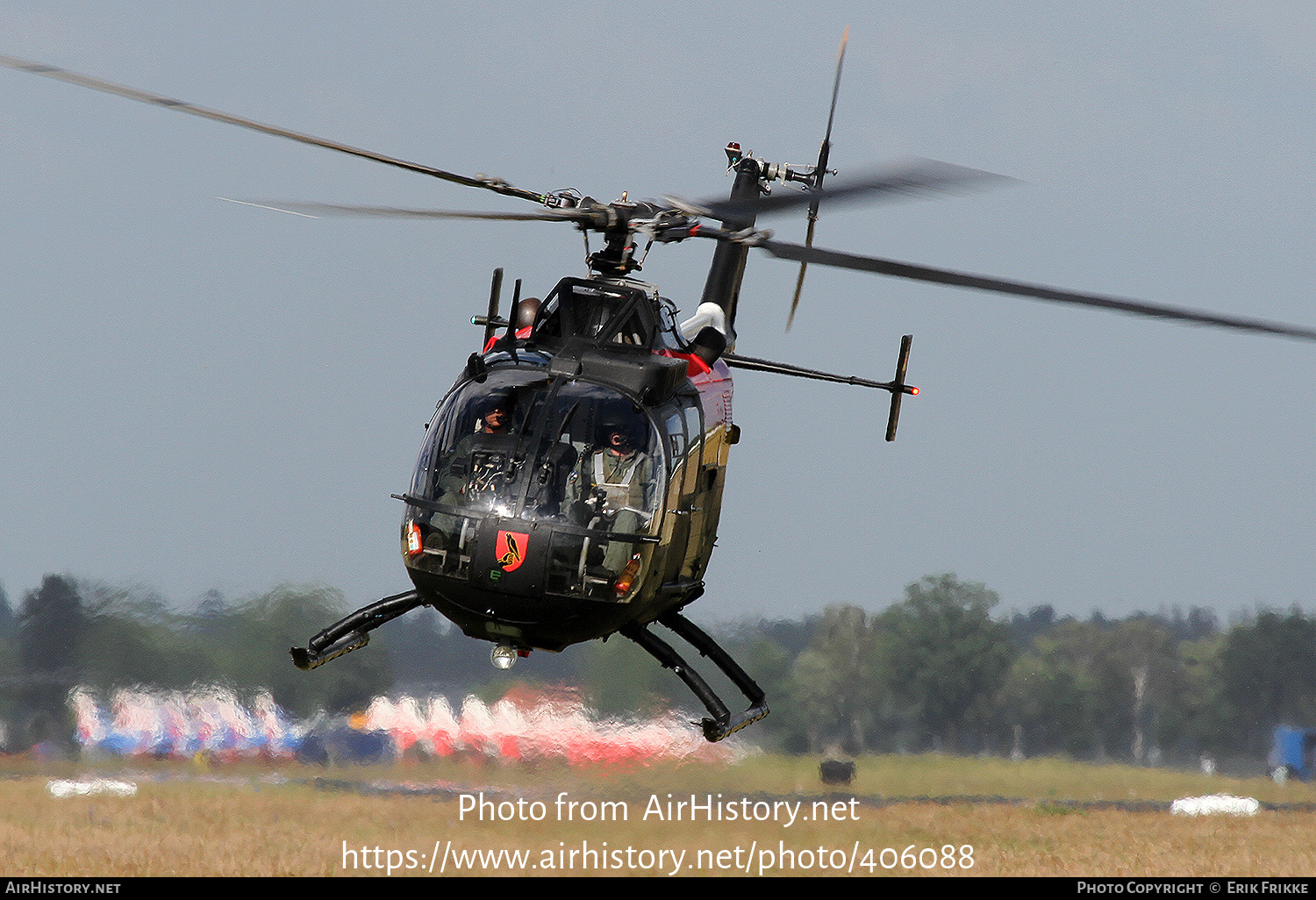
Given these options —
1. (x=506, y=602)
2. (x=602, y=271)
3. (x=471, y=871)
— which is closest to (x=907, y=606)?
(x=471, y=871)

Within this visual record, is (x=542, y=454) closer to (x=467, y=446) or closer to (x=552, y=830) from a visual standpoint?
(x=467, y=446)

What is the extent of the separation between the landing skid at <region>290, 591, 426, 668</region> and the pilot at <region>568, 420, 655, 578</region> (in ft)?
8.24

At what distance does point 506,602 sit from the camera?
1072 cm

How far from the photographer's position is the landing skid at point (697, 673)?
12.5 metres

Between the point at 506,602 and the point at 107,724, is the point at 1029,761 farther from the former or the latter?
the point at 506,602

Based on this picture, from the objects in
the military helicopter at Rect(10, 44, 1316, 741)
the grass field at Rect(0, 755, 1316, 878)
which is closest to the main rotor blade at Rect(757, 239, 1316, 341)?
the military helicopter at Rect(10, 44, 1316, 741)

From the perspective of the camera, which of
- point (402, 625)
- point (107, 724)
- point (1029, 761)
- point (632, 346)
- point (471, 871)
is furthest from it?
point (1029, 761)

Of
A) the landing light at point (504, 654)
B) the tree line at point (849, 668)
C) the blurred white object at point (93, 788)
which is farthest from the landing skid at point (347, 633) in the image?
the blurred white object at point (93, 788)

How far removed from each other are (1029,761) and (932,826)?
16.2 feet

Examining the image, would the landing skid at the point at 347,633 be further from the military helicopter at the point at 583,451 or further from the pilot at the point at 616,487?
the pilot at the point at 616,487

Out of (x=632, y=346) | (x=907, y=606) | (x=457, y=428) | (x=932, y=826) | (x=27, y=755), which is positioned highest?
(x=632, y=346)

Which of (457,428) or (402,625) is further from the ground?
(457,428)

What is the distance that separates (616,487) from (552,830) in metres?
8.91

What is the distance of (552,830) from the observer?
18.8 meters
